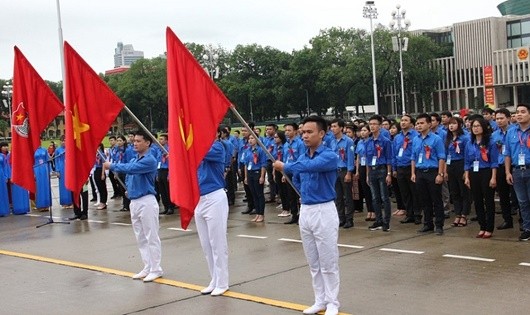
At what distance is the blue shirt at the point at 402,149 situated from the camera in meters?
10.8

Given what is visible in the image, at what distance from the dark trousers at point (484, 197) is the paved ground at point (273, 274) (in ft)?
0.83

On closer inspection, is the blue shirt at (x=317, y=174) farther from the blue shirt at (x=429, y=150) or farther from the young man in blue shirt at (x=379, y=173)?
the young man in blue shirt at (x=379, y=173)

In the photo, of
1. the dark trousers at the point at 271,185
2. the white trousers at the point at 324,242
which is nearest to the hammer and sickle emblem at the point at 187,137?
the white trousers at the point at 324,242

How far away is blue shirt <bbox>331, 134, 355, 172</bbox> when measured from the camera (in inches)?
427

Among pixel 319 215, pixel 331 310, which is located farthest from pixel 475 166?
pixel 331 310

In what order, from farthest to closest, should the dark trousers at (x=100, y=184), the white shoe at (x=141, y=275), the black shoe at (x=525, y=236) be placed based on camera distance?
→ the dark trousers at (x=100, y=184) → the black shoe at (x=525, y=236) → the white shoe at (x=141, y=275)

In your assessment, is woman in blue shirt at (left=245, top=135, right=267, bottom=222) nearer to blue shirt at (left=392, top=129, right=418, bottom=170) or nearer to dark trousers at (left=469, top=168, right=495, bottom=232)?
blue shirt at (left=392, top=129, right=418, bottom=170)

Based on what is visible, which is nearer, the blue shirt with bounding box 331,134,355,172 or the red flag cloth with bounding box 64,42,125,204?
the red flag cloth with bounding box 64,42,125,204

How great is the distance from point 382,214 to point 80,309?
5.76 meters

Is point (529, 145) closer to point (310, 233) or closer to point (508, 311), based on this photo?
point (508, 311)

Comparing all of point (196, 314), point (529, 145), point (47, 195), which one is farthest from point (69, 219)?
point (529, 145)

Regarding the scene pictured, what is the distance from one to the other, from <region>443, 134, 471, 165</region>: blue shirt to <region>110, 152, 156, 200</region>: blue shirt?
17.3ft

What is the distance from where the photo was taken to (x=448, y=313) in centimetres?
570

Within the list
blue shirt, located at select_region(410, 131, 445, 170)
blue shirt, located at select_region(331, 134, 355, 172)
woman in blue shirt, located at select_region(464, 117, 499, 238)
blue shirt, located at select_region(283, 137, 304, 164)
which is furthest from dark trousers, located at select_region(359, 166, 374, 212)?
woman in blue shirt, located at select_region(464, 117, 499, 238)
